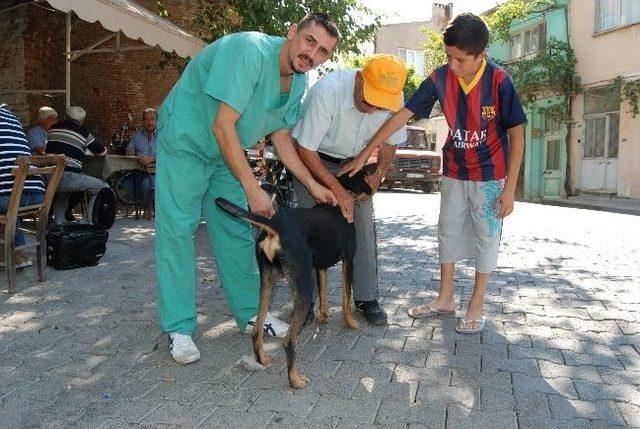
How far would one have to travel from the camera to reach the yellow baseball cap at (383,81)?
349 cm

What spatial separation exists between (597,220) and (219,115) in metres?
10.6

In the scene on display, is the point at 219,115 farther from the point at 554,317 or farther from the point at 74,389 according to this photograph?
the point at 554,317

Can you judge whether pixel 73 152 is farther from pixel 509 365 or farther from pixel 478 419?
pixel 478 419

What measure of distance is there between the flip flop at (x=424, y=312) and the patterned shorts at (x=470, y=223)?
0.37 metres

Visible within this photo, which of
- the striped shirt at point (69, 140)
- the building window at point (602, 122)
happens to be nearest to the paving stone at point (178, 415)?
the striped shirt at point (69, 140)

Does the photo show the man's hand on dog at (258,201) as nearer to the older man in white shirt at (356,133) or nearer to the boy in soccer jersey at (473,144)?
the older man in white shirt at (356,133)

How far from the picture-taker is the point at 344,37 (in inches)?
436

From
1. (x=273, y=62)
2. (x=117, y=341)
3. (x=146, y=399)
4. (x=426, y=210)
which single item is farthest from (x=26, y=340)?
(x=426, y=210)

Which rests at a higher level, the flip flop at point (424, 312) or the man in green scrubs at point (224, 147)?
the man in green scrubs at point (224, 147)

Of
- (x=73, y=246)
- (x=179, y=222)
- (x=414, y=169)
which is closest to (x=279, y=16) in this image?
(x=73, y=246)

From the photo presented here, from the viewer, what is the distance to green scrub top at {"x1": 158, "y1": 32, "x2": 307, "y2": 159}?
9.71ft

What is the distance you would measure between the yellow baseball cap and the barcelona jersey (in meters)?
0.35

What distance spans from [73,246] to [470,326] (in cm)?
372

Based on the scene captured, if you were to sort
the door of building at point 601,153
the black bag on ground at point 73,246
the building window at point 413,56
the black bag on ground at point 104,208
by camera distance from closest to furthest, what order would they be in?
the black bag on ground at point 73,246 < the black bag on ground at point 104,208 < the door of building at point 601,153 < the building window at point 413,56
